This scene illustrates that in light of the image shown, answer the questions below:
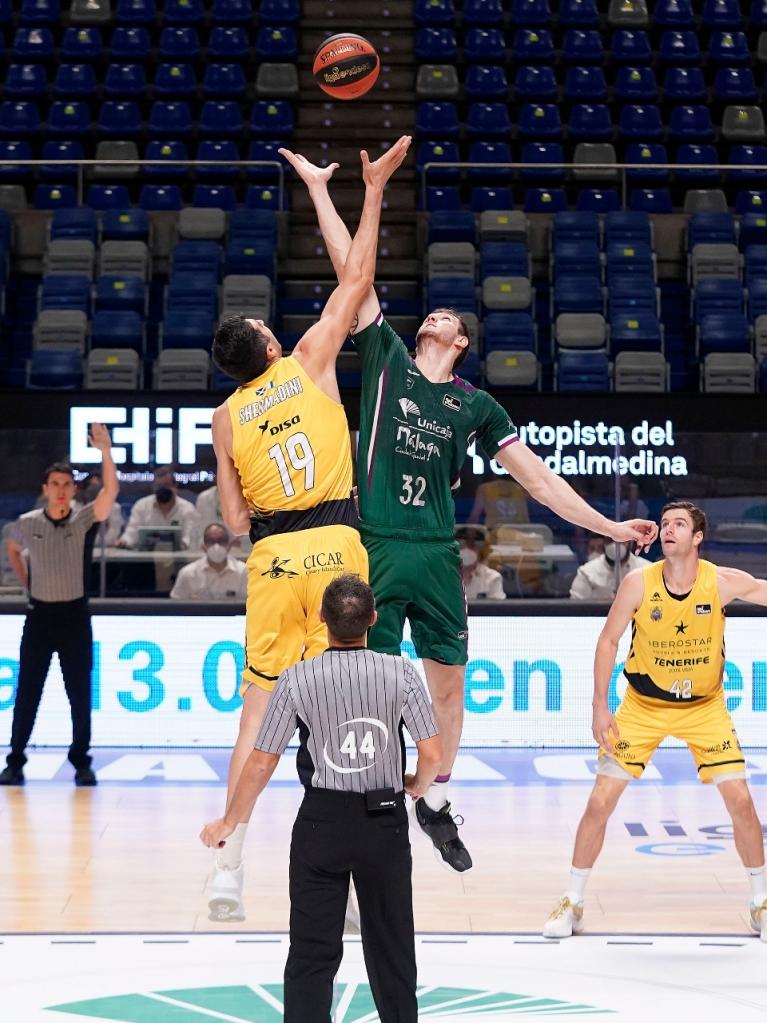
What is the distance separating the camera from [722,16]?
1892 cm

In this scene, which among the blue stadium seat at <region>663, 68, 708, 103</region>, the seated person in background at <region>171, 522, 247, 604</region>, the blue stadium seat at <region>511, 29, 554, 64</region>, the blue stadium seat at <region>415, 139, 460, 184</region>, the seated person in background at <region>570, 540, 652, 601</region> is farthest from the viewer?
the blue stadium seat at <region>511, 29, 554, 64</region>

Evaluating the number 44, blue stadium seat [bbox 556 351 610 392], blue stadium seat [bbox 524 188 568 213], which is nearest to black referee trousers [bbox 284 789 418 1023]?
the number 44

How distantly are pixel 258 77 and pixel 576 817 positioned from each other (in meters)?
12.1

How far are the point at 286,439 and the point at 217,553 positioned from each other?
214 inches

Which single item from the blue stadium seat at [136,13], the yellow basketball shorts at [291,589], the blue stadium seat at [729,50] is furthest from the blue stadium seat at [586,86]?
the yellow basketball shorts at [291,589]

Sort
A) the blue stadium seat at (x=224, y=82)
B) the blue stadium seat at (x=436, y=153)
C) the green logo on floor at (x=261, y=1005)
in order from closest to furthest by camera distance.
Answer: the green logo on floor at (x=261, y=1005) < the blue stadium seat at (x=436, y=153) < the blue stadium seat at (x=224, y=82)

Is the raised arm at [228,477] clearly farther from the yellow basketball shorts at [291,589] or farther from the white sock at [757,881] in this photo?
the white sock at [757,881]

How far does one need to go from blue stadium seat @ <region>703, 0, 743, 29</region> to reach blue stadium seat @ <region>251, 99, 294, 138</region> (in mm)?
5542

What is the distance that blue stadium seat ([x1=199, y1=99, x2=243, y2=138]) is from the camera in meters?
17.6

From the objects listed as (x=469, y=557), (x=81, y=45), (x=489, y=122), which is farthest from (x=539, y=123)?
(x=469, y=557)

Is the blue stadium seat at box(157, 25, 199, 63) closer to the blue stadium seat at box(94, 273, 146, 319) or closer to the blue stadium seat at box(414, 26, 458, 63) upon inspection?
the blue stadium seat at box(414, 26, 458, 63)

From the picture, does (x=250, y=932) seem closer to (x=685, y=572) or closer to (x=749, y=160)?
(x=685, y=572)

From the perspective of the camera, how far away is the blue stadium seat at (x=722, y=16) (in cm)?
1889

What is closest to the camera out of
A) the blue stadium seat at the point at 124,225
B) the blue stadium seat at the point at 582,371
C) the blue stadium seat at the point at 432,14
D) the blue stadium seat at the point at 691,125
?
the blue stadium seat at the point at 582,371
